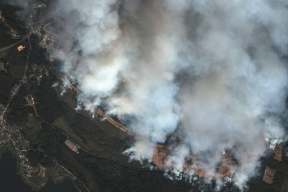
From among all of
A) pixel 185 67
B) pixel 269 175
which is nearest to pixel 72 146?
pixel 185 67

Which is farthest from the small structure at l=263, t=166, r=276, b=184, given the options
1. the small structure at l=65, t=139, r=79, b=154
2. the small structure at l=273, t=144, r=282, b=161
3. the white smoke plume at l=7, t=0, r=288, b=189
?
the small structure at l=65, t=139, r=79, b=154

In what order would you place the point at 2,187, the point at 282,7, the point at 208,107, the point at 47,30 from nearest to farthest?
1. the point at 282,7
2. the point at 208,107
3. the point at 47,30
4. the point at 2,187

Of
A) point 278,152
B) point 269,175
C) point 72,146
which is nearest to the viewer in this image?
point 278,152

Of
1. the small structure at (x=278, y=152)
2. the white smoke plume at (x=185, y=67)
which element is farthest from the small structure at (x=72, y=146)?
the small structure at (x=278, y=152)

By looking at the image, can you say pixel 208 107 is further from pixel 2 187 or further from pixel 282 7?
pixel 2 187

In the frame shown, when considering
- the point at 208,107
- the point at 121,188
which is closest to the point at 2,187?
the point at 121,188

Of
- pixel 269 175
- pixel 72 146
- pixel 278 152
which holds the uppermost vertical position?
pixel 278 152

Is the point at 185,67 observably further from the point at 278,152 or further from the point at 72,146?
the point at 72,146
